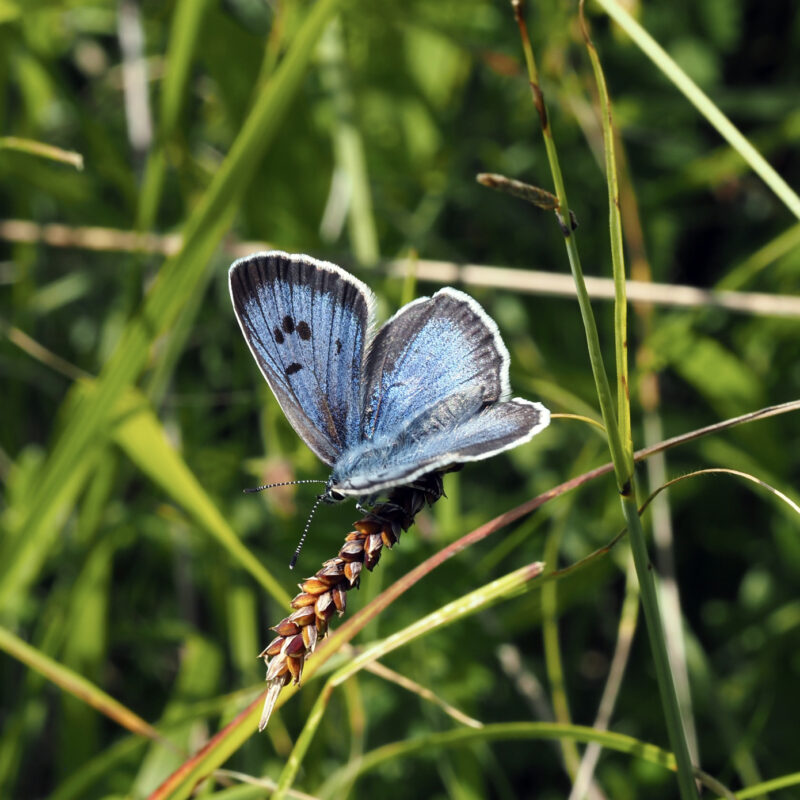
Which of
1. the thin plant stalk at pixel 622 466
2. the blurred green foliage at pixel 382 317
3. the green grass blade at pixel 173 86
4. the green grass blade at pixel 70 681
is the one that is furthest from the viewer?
the blurred green foliage at pixel 382 317

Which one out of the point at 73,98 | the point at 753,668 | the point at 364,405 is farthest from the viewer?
the point at 73,98

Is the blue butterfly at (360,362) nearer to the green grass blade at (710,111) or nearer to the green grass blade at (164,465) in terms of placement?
the green grass blade at (164,465)

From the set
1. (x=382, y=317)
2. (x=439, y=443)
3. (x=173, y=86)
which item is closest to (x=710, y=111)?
(x=439, y=443)

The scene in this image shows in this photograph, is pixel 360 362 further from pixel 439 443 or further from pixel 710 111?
pixel 710 111

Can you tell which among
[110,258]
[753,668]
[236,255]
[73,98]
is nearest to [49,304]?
[110,258]

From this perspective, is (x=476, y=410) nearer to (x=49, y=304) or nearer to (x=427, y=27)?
(x=427, y=27)

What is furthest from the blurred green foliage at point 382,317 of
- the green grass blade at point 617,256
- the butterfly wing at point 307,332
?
the green grass blade at point 617,256
